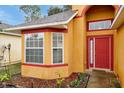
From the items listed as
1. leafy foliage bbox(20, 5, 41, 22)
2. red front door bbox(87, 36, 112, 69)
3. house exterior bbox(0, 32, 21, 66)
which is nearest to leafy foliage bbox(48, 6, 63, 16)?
leafy foliage bbox(20, 5, 41, 22)

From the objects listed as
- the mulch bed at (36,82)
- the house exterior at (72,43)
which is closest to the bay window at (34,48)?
the house exterior at (72,43)

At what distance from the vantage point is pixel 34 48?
8922 millimetres

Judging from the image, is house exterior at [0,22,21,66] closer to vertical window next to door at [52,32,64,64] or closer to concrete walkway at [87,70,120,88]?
vertical window next to door at [52,32,64,64]

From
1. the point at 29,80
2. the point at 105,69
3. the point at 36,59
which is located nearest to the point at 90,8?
the point at 105,69

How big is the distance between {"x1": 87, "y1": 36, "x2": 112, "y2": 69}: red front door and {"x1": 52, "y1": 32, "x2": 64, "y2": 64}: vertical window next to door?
7.27ft

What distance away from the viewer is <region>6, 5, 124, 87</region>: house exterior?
8562mm

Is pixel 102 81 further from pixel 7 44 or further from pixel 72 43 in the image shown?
pixel 7 44

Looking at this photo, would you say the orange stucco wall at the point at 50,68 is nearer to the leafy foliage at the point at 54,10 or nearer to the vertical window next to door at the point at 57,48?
the vertical window next to door at the point at 57,48

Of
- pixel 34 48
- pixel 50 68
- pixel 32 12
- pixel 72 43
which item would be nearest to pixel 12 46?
pixel 34 48

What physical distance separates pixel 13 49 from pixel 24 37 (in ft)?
19.4

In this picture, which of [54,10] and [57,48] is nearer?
[57,48]

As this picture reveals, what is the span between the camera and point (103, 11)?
32.8ft

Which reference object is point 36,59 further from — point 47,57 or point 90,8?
point 90,8

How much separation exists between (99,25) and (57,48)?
2995 millimetres
